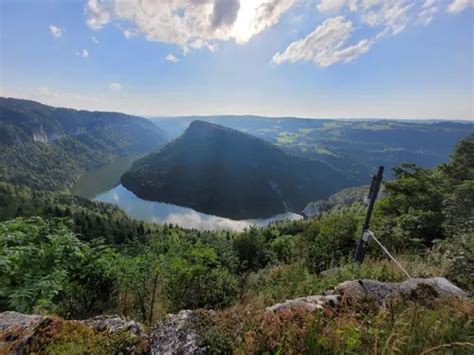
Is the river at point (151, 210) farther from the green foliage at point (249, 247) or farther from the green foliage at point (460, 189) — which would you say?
the green foliage at point (460, 189)

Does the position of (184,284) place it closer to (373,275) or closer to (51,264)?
(51,264)

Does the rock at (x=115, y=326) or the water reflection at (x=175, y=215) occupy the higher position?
the rock at (x=115, y=326)

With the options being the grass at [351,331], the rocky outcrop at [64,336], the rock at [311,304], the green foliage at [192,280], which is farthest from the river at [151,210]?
the rocky outcrop at [64,336]

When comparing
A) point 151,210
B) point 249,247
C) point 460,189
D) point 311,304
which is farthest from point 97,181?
point 311,304

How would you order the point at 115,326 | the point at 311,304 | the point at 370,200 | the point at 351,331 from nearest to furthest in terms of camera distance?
the point at 351,331 → the point at 115,326 → the point at 311,304 → the point at 370,200

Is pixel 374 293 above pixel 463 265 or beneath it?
above

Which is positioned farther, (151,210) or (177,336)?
(151,210)

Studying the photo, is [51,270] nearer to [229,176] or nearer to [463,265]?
[463,265]
